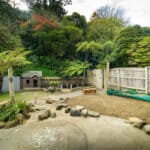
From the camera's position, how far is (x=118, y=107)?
31.0ft

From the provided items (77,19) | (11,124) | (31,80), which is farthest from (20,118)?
(77,19)

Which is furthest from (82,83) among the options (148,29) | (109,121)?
(109,121)

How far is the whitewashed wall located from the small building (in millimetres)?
3925

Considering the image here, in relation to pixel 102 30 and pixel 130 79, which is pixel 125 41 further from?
pixel 102 30

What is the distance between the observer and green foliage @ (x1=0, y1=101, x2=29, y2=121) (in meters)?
8.70

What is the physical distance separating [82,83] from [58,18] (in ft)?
30.8

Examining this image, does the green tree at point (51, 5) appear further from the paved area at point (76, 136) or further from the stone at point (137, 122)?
the stone at point (137, 122)

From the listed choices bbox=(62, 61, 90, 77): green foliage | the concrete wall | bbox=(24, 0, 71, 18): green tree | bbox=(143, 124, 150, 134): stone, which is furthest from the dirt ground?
bbox=(24, 0, 71, 18): green tree

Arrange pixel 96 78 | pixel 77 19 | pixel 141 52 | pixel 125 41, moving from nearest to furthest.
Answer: pixel 141 52 < pixel 125 41 < pixel 96 78 < pixel 77 19

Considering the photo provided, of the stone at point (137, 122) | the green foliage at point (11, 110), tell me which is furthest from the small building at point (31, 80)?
the stone at point (137, 122)

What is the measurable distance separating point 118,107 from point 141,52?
578 cm

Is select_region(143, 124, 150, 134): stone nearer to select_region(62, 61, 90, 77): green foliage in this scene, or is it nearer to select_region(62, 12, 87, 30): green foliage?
select_region(62, 61, 90, 77): green foliage

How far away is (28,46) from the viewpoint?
75.3ft

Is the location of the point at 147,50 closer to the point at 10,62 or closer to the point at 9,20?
the point at 10,62
